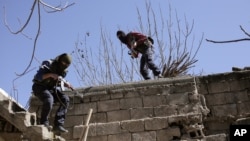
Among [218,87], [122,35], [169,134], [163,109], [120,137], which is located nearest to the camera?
[169,134]

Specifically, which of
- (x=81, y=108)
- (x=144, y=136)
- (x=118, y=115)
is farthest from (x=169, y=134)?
(x=81, y=108)

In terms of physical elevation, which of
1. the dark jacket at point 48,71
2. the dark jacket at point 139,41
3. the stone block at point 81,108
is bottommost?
the stone block at point 81,108

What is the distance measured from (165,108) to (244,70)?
1.60 meters

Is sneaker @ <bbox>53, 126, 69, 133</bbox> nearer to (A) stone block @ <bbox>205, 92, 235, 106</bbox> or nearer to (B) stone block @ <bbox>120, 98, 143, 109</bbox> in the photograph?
(B) stone block @ <bbox>120, 98, 143, 109</bbox>

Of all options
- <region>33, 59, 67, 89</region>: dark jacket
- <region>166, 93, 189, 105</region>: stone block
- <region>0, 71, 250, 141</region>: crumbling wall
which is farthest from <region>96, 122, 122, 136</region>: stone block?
<region>33, 59, 67, 89</region>: dark jacket

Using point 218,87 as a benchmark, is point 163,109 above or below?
below

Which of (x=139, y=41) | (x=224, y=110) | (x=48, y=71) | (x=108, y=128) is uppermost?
(x=139, y=41)

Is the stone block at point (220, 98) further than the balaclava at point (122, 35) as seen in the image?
No

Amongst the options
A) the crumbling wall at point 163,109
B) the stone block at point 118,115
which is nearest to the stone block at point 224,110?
the crumbling wall at point 163,109

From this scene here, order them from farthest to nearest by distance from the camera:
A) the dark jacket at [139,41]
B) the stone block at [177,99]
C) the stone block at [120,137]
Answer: the dark jacket at [139,41]
the stone block at [177,99]
the stone block at [120,137]

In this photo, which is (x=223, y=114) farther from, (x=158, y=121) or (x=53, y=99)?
(x=53, y=99)

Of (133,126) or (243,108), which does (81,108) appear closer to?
(133,126)

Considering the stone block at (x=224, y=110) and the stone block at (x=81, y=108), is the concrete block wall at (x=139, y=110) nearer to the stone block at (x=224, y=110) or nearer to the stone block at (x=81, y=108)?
the stone block at (x=81, y=108)

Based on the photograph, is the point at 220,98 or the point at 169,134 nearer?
the point at 169,134
